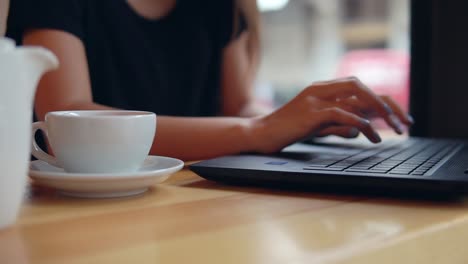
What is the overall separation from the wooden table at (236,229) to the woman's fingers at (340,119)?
0.22 m

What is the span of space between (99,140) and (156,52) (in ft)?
2.34

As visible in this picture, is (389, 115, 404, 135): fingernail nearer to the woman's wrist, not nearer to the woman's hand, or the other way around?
the woman's hand

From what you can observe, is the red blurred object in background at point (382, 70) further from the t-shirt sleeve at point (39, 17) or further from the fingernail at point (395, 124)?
the t-shirt sleeve at point (39, 17)

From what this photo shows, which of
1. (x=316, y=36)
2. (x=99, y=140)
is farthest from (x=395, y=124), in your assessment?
(x=316, y=36)

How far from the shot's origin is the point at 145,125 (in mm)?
488

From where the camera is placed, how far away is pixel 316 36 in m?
6.00

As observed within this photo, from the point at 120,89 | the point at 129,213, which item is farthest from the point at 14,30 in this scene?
the point at 129,213

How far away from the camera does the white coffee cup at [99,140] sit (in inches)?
18.2

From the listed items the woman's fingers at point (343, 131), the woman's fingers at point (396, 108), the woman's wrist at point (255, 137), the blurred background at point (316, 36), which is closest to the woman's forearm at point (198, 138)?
the woman's wrist at point (255, 137)

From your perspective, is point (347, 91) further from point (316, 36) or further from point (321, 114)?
point (316, 36)

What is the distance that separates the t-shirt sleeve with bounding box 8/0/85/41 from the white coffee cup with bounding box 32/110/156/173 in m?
0.40

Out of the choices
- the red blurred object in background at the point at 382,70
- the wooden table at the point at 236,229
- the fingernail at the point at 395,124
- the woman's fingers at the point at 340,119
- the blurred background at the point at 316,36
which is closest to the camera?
the wooden table at the point at 236,229

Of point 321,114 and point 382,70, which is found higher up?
point 321,114

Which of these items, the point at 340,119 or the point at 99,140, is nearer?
the point at 99,140
